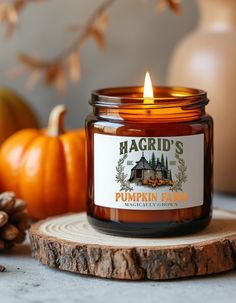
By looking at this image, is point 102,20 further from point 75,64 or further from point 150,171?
point 150,171

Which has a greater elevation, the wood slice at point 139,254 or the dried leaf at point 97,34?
the dried leaf at point 97,34

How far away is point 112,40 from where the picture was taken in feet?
5.07

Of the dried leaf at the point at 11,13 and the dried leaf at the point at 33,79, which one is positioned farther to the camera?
the dried leaf at the point at 33,79

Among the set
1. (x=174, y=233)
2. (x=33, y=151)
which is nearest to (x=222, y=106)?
(x=33, y=151)

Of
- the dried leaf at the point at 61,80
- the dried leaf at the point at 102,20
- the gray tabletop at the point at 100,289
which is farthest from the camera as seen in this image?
the dried leaf at the point at 61,80

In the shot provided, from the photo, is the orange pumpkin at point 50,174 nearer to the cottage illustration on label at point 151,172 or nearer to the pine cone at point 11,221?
the pine cone at point 11,221

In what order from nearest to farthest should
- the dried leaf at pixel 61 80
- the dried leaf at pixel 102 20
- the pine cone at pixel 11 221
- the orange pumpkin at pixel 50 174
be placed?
the pine cone at pixel 11 221 < the orange pumpkin at pixel 50 174 < the dried leaf at pixel 102 20 < the dried leaf at pixel 61 80

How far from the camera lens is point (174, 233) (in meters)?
0.90

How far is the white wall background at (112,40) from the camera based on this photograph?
1.53 metres

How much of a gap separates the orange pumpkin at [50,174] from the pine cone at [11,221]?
17 cm

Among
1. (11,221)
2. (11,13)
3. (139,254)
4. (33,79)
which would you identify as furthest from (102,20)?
(139,254)

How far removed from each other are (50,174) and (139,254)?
1.18ft

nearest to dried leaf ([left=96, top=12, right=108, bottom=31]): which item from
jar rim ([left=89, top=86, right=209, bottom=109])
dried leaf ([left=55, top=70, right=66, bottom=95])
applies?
dried leaf ([left=55, top=70, right=66, bottom=95])

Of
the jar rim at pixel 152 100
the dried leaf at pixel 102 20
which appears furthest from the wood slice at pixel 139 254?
the dried leaf at pixel 102 20
